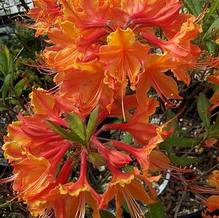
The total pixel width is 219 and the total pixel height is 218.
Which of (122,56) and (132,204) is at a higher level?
(122,56)

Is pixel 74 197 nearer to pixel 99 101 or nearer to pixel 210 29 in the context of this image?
pixel 99 101

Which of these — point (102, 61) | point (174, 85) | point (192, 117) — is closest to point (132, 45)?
point (102, 61)

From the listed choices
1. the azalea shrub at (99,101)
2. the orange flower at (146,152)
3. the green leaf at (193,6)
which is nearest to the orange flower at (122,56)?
the azalea shrub at (99,101)

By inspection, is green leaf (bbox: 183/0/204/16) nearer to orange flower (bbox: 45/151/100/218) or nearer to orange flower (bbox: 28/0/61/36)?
orange flower (bbox: 28/0/61/36)

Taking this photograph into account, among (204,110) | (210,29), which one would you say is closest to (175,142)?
(204,110)

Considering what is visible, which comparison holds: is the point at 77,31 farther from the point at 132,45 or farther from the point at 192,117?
the point at 192,117

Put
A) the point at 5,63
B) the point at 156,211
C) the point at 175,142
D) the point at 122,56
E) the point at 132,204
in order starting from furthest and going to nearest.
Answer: the point at 5,63 → the point at 175,142 → the point at 156,211 → the point at 132,204 → the point at 122,56

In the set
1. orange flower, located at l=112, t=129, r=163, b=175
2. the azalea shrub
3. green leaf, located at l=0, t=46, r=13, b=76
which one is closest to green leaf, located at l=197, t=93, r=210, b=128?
the azalea shrub
